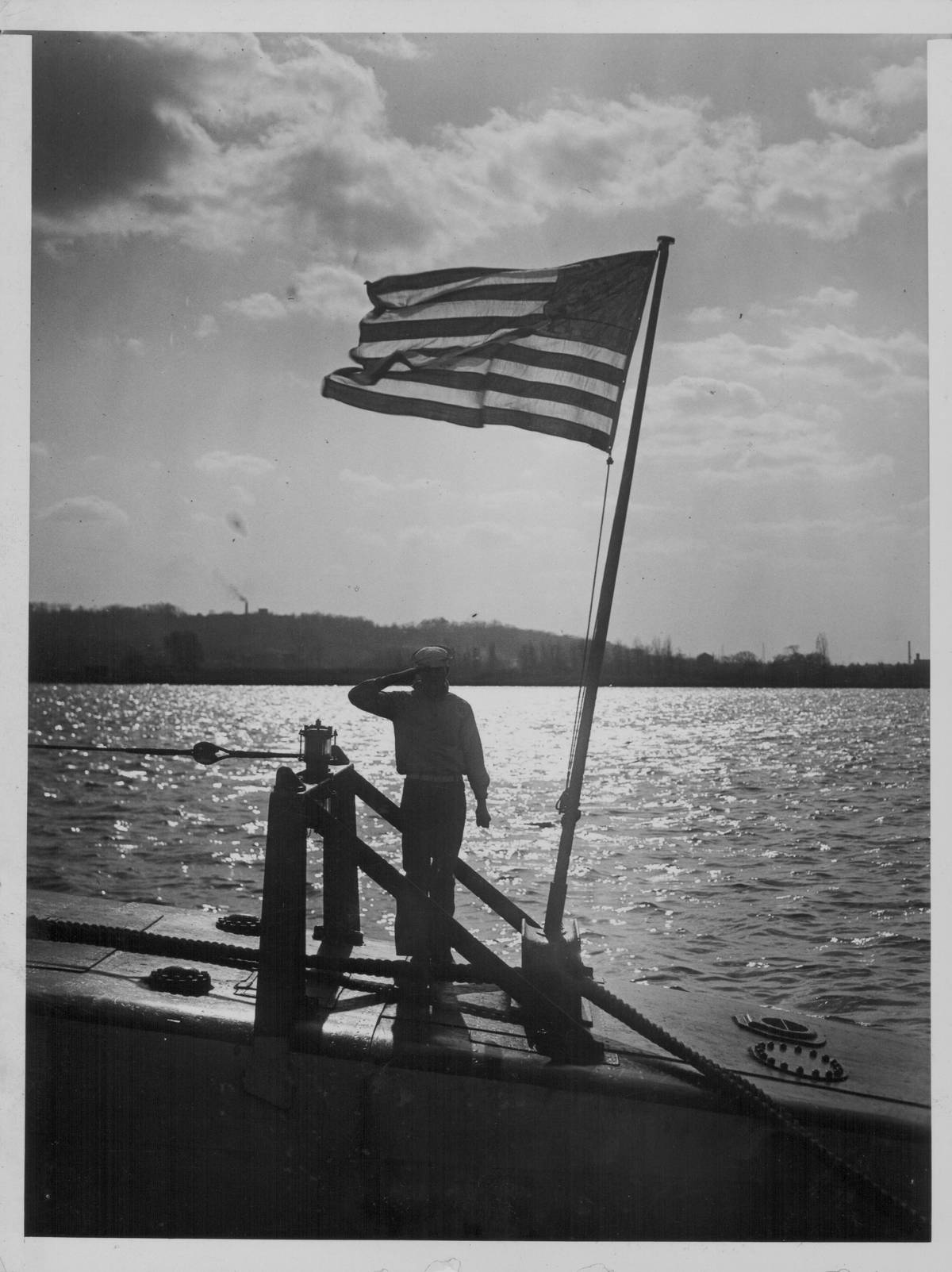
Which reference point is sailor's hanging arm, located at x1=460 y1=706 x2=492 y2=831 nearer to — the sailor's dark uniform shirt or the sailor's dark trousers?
the sailor's dark uniform shirt

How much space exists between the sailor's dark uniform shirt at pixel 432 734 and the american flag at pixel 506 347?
62.3 inches

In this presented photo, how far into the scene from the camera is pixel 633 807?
34719 millimetres

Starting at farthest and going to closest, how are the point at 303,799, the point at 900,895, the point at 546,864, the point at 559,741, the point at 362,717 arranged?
the point at 362,717 → the point at 559,741 → the point at 546,864 → the point at 900,895 → the point at 303,799

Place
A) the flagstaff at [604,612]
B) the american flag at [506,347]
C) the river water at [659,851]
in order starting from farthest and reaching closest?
1. the river water at [659,851]
2. the american flag at [506,347]
3. the flagstaff at [604,612]

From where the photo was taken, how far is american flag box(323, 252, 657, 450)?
5.65 meters

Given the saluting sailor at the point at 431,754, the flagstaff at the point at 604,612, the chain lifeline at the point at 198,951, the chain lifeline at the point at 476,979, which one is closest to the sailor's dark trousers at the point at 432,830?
the saluting sailor at the point at 431,754

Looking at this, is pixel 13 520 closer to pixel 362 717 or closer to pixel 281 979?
pixel 281 979

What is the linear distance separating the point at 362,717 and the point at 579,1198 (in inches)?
3720

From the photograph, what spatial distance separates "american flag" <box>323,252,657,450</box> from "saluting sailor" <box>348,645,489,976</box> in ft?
4.68

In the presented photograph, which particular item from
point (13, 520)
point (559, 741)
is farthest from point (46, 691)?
point (13, 520)

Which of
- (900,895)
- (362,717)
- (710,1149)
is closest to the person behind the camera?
(710,1149)

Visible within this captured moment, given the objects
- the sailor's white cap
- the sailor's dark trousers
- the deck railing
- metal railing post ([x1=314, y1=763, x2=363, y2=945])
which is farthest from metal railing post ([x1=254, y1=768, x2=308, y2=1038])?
the sailor's white cap

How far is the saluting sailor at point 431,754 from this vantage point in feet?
19.0

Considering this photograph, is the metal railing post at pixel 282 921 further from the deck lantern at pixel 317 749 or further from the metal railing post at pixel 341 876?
the deck lantern at pixel 317 749
